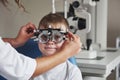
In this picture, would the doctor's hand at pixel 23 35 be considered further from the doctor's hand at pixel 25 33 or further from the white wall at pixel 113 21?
the white wall at pixel 113 21

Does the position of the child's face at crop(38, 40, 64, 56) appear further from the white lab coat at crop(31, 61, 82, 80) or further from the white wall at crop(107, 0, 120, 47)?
the white wall at crop(107, 0, 120, 47)

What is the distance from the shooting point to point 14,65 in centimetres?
81

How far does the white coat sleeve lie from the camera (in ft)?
2.63

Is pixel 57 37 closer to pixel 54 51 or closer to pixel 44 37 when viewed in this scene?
pixel 44 37

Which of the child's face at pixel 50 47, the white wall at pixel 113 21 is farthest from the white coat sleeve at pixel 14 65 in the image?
the white wall at pixel 113 21

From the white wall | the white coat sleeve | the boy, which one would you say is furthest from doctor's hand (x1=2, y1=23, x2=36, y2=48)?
the white wall

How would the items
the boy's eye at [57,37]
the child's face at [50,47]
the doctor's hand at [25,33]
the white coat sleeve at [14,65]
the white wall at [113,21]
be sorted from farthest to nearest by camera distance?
the white wall at [113,21]
the doctor's hand at [25,33]
the child's face at [50,47]
the boy's eye at [57,37]
the white coat sleeve at [14,65]

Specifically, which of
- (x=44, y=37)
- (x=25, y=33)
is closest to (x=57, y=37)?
(x=44, y=37)

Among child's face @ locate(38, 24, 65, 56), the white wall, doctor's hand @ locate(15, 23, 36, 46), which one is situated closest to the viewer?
child's face @ locate(38, 24, 65, 56)

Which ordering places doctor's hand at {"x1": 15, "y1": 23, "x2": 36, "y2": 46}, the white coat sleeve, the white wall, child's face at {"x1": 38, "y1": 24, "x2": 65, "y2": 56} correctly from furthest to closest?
the white wall < doctor's hand at {"x1": 15, "y1": 23, "x2": 36, "y2": 46} < child's face at {"x1": 38, "y1": 24, "x2": 65, "y2": 56} < the white coat sleeve

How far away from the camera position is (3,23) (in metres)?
2.78

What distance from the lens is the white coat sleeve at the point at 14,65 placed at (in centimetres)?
80

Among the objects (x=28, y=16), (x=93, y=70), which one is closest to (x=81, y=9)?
(x=93, y=70)

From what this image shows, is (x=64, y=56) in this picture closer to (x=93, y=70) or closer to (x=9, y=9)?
(x=93, y=70)
